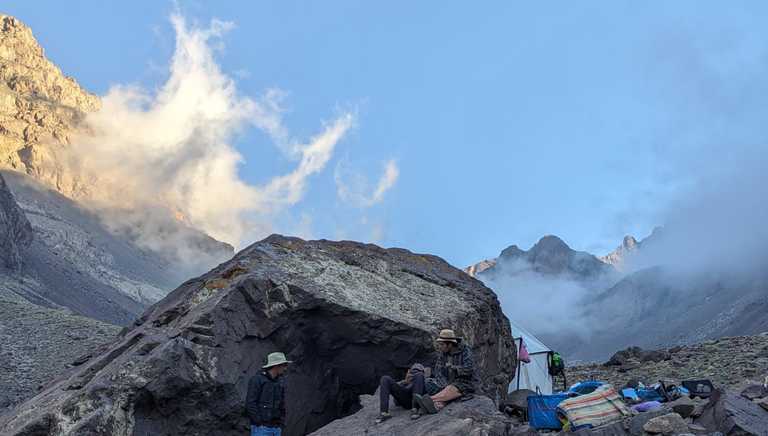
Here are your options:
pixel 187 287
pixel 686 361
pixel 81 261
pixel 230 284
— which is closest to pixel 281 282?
pixel 230 284

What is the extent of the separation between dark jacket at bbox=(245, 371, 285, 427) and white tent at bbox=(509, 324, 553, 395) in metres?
15.5


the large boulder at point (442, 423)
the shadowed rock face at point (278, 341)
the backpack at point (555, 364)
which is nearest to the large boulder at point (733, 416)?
the large boulder at point (442, 423)

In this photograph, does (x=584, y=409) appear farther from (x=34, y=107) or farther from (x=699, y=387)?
(x=34, y=107)

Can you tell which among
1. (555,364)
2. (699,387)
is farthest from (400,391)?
(555,364)

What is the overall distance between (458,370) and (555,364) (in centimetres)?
1661

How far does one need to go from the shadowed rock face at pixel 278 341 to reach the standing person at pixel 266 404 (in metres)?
2.75

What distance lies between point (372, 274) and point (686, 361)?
27023mm

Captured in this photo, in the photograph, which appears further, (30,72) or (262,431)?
(30,72)

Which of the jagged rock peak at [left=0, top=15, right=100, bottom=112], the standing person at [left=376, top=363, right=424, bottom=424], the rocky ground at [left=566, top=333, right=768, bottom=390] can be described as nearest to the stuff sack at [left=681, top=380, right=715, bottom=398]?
the standing person at [left=376, top=363, right=424, bottom=424]

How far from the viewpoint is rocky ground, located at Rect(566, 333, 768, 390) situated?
99.1 feet

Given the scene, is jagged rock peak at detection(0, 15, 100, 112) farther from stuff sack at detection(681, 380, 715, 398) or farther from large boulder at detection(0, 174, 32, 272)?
stuff sack at detection(681, 380, 715, 398)

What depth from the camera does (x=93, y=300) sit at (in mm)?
82375

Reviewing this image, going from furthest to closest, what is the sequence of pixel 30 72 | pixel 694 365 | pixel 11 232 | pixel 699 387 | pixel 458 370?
pixel 30 72 → pixel 11 232 → pixel 694 365 → pixel 699 387 → pixel 458 370

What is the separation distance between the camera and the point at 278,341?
1518 centimetres
